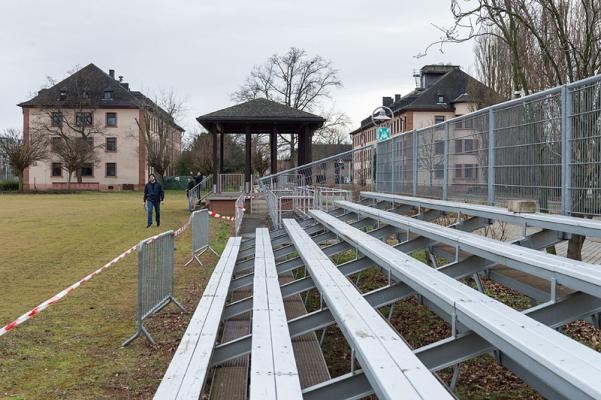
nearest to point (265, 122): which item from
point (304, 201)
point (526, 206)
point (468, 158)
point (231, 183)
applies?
point (231, 183)

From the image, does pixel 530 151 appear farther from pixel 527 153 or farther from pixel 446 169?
pixel 446 169

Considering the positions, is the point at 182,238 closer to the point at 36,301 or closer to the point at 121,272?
the point at 121,272

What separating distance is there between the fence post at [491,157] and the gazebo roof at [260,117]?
778 inches

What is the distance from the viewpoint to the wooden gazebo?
2666 cm

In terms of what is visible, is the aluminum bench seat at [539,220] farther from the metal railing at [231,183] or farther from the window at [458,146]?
the metal railing at [231,183]

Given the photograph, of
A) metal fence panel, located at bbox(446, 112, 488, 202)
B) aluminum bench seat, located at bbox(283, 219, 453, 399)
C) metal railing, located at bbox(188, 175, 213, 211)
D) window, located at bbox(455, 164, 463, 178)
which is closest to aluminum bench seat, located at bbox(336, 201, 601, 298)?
aluminum bench seat, located at bbox(283, 219, 453, 399)

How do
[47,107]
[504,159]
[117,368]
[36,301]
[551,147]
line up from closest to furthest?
[117,368] < [551,147] < [504,159] < [36,301] < [47,107]

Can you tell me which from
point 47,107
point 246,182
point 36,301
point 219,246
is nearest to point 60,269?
point 36,301

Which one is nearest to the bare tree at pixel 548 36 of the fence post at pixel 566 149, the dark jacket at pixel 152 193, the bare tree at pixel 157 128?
the fence post at pixel 566 149

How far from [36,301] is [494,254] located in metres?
5.85

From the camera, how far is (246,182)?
2702cm

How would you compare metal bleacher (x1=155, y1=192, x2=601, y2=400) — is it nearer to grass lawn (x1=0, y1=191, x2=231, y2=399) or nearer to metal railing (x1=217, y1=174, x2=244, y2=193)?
grass lawn (x1=0, y1=191, x2=231, y2=399)

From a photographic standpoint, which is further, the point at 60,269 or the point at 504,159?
the point at 60,269

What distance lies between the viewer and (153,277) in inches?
250
